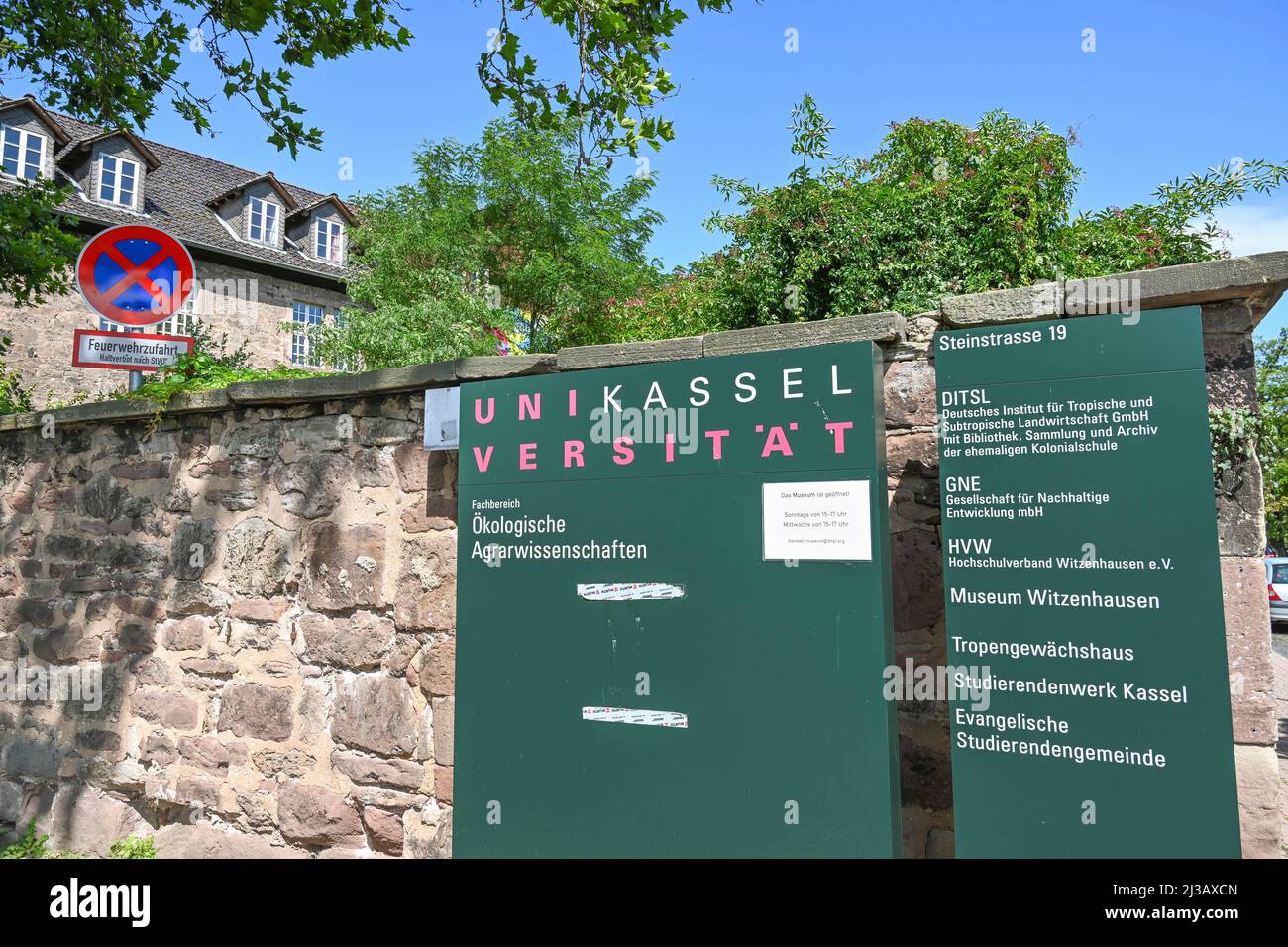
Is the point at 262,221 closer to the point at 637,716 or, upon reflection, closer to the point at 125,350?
the point at 125,350

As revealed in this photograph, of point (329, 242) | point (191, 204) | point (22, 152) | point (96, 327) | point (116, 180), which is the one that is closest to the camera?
point (96, 327)

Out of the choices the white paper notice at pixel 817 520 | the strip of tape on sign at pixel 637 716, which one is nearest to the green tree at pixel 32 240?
the strip of tape on sign at pixel 637 716

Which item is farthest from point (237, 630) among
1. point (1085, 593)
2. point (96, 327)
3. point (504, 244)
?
point (96, 327)

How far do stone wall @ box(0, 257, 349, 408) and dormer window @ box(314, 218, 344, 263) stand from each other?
1104 mm

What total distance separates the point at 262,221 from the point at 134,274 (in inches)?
704

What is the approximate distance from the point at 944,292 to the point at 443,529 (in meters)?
4.42

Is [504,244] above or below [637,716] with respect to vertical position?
above

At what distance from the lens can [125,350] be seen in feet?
13.7

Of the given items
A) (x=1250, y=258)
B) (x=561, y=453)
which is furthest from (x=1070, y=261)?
(x=561, y=453)

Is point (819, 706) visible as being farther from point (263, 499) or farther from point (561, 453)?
point (263, 499)

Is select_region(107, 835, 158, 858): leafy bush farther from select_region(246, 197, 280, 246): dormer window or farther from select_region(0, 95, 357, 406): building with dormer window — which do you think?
select_region(246, 197, 280, 246): dormer window

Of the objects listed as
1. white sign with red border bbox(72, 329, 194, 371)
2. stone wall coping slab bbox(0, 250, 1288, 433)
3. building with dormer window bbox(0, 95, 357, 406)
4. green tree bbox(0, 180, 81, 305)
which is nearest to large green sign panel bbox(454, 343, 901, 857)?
stone wall coping slab bbox(0, 250, 1288, 433)

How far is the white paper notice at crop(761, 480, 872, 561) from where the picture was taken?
2.49 m

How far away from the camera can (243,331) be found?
19.4m
